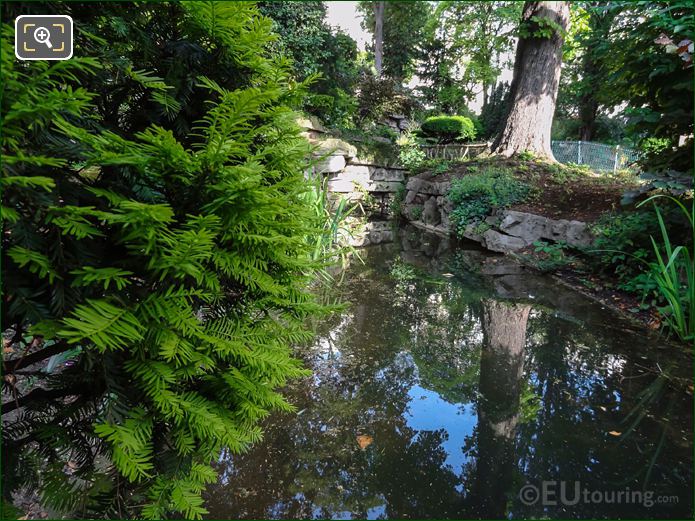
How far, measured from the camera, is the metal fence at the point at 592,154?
12695mm

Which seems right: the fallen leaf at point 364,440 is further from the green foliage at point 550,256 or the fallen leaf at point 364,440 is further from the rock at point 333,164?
the rock at point 333,164

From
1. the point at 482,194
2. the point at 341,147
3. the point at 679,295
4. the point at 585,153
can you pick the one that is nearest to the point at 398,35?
the point at 585,153

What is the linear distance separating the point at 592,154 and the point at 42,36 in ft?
54.3

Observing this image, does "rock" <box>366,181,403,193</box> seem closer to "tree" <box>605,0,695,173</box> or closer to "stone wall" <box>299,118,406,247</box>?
"stone wall" <box>299,118,406,247</box>

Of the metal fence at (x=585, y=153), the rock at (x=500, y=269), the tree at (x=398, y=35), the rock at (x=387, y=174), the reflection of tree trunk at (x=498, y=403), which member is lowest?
the reflection of tree trunk at (x=498, y=403)

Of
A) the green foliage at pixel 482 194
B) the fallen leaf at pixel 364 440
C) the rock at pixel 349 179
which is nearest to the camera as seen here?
the fallen leaf at pixel 364 440

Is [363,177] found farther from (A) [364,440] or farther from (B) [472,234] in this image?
(A) [364,440]

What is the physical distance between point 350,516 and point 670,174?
3163mm

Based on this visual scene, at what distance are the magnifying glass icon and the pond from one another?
1.46 meters

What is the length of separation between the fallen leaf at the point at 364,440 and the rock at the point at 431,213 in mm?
6507

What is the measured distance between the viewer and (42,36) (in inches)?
30.7

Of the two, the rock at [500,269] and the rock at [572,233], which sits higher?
the rock at [572,233]

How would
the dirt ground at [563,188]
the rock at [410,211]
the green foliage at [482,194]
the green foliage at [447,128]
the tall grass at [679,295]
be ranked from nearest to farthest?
the tall grass at [679,295]
the dirt ground at [563,188]
the green foliage at [482,194]
the rock at [410,211]
the green foliage at [447,128]

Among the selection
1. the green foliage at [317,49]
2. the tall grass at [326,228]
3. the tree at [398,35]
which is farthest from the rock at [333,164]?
the tree at [398,35]
